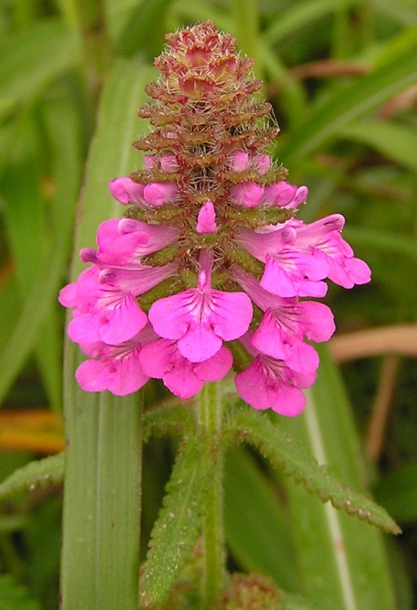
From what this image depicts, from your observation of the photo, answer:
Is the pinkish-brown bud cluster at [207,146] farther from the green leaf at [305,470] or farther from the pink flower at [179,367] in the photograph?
the green leaf at [305,470]

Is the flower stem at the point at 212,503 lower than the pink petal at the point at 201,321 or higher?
lower

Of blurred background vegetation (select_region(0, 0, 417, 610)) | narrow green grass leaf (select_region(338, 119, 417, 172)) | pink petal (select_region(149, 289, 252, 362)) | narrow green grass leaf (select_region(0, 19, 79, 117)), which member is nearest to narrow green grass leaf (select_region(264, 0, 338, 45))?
blurred background vegetation (select_region(0, 0, 417, 610))

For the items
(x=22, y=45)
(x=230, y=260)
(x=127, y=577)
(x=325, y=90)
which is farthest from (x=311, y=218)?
(x=127, y=577)

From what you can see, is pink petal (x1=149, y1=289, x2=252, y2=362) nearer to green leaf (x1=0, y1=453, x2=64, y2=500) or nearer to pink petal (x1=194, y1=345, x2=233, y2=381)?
pink petal (x1=194, y1=345, x2=233, y2=381)

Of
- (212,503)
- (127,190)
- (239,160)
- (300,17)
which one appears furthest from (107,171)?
(300,17)

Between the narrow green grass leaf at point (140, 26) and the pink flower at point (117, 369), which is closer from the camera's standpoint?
the pink flower at point (117, 369)

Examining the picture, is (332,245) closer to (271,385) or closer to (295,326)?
(295,326)

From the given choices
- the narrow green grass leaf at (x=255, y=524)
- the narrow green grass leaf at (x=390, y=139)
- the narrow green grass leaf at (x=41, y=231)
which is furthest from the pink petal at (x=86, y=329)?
the narrow green grass leaf at (x=390, y=139)
